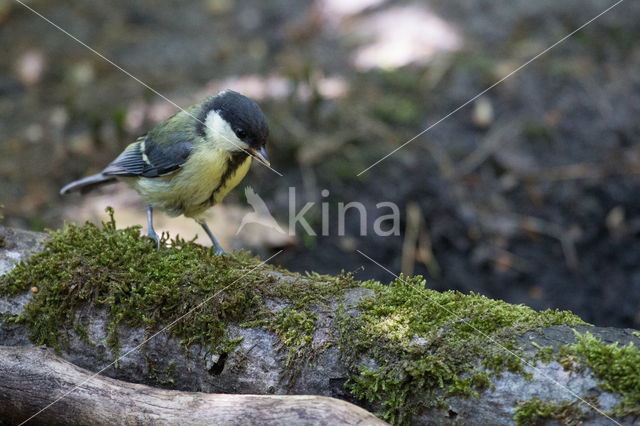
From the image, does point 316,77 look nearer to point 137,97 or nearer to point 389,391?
point 137,97

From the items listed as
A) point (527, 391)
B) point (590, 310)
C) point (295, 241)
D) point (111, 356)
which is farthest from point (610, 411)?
point (295, 241)

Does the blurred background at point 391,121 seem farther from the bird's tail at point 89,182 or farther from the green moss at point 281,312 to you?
the green moss at point 281,312

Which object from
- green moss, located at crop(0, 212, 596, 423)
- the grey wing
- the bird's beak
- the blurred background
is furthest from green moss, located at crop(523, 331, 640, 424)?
Result: the blurred background

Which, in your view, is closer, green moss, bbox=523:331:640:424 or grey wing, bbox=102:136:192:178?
green moss, bbox=523:331:640:424

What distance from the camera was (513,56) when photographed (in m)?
6.24

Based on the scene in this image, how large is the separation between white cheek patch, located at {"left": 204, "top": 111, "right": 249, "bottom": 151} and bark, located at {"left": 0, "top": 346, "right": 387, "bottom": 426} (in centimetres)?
135

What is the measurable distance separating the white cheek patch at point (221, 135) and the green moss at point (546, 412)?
1.85 metres

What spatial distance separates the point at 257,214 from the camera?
4957 millimetres

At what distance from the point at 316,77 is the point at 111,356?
4.15 meters

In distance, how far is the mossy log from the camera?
1961 mm

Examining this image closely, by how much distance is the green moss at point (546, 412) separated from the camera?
6.16ft

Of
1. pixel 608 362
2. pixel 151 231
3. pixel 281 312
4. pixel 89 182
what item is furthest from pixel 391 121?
pixel 608 362

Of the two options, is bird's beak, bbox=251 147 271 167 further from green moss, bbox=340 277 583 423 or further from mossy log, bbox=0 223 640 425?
green moss, bbox=340 277 583 423

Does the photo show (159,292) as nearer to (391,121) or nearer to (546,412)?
(546,412)
